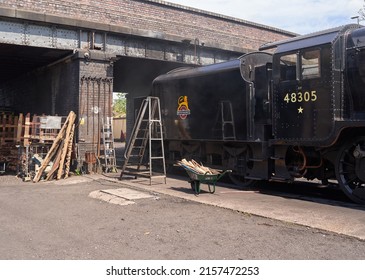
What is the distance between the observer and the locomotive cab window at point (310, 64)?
9.02 metres

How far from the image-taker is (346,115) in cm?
876

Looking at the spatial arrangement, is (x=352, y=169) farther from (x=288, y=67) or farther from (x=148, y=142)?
(x=148, y=142)

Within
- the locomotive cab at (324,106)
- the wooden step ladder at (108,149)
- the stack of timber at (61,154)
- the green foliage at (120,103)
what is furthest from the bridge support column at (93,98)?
the green foliage at (120,103)

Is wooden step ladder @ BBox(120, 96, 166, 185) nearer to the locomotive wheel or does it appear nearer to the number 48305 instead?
the number 48305

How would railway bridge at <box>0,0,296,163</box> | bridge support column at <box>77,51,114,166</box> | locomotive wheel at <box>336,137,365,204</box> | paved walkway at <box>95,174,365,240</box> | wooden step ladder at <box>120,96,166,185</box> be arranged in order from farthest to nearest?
bridge support column at <box>77,51,114,166</box>
railway bridge at <box>0,0,296,163</box>
wooden step ladder at <box>120,96,166,185</box>
locomotive wheel at <box>336,137,365,204</box>
paved walkway at <box>95,174,365,240</box>

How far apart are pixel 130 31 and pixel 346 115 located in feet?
32.7

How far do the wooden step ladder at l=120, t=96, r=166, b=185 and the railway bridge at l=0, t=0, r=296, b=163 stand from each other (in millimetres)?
2082

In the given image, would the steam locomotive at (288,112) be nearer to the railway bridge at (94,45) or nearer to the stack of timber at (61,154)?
the railway bridge at (94,45)

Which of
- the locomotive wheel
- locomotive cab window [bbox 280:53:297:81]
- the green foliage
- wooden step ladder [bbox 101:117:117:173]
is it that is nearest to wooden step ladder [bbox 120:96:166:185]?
wooden step ladder [bbox 101:117:117:173]

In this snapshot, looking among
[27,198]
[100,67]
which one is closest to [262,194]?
[27,198]

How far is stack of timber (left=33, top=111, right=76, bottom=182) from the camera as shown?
13.2 m

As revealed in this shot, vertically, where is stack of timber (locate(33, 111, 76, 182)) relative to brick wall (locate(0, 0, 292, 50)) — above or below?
below

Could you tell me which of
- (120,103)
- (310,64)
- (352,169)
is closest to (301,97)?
(310,64)

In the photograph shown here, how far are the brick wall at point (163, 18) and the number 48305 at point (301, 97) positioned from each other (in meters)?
8.94
